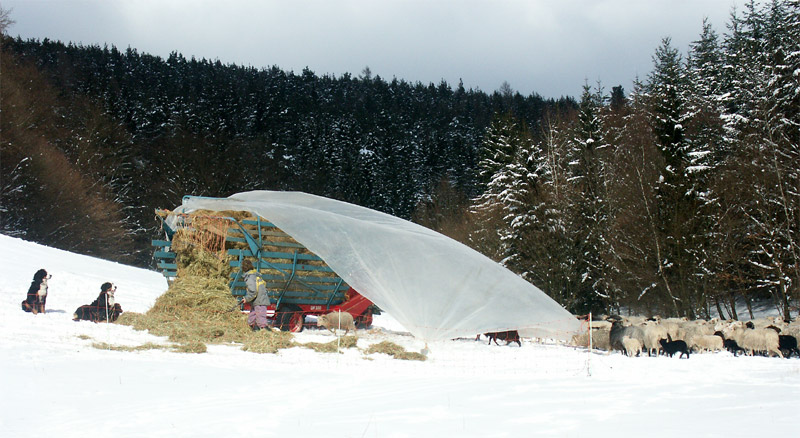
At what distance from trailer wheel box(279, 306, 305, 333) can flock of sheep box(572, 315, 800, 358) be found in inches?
232

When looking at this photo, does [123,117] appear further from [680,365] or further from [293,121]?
[680,365]

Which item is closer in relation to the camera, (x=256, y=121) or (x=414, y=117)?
(x=256, y=121)

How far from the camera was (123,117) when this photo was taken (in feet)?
181

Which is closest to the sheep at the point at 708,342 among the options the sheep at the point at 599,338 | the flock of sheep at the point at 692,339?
the flock of sheep at the point at 692,339

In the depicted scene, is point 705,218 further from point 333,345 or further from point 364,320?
point 333,345

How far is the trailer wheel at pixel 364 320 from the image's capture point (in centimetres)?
1403

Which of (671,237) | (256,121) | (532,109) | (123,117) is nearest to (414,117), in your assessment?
(532,109)

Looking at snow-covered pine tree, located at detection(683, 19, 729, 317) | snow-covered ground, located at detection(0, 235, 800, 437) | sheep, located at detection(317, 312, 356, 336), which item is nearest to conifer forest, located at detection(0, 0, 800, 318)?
snow-covered pine tree, located at detection(683, 19, 729, 317)

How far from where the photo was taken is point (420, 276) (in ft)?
36.0

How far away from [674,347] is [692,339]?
1.57 metres

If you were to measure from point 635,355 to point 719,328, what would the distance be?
149 inches

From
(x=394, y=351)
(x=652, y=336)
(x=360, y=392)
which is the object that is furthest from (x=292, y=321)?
(x=652, y=336)

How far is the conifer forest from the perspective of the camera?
22672mm

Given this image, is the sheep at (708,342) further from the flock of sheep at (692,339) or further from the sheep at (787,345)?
the sheep at (787,345)
